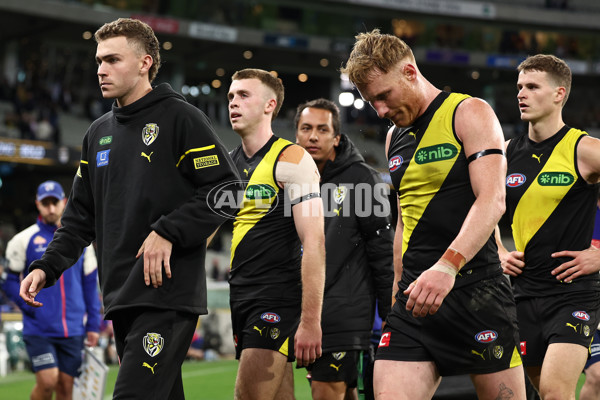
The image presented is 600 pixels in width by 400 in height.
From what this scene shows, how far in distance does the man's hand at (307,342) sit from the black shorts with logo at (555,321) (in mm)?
1339

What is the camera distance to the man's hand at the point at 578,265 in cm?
452

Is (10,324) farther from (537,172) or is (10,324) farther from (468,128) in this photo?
(468,128)

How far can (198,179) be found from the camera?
3.56 metres

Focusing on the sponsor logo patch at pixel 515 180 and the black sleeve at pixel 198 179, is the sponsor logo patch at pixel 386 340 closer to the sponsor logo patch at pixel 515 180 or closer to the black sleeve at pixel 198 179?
the black sleeve at pixel 198 179

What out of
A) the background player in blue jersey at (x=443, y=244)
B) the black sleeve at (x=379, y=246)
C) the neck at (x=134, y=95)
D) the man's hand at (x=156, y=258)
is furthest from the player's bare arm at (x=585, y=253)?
the neck at (x=134, y=95)

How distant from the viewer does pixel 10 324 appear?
43.1 ft

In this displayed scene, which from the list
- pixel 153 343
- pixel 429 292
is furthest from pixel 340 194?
pixel 429 292

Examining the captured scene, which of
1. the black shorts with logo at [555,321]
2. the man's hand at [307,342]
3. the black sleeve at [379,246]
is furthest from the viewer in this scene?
the black sleeve at [379,246]

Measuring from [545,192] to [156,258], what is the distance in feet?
8.28

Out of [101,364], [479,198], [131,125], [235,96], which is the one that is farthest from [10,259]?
[479,198]

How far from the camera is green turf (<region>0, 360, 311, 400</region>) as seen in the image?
9.94 metres

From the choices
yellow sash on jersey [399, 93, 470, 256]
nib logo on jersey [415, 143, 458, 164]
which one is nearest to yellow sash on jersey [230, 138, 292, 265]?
yellow sash on jersey [399, 93, 470, 256]

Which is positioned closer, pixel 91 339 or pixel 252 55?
pixel 91 339

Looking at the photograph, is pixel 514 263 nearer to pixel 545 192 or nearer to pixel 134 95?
pixel 545 192
